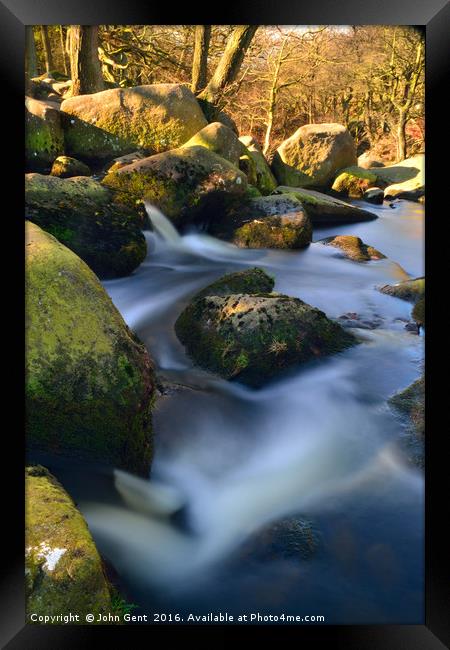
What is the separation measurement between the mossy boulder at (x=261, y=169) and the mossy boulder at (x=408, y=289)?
1.37 metres

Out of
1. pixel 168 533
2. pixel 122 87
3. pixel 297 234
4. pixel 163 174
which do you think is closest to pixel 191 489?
pixel 168 533

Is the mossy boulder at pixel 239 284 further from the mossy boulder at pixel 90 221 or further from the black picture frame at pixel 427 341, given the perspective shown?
the black picture frame at pixel 427 341

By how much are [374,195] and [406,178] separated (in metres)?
1.36

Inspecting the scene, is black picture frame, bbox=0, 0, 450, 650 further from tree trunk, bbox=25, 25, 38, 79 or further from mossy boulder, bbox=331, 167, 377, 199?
mossy boulder, bbox=331, 167, 377, 199

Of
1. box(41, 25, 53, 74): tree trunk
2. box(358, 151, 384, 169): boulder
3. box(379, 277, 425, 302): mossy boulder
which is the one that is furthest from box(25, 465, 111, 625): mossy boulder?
box(358, 151, 384, 169): boulder

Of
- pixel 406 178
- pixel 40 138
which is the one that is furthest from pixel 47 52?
pixel 406 178

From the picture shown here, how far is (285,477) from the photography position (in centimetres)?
304

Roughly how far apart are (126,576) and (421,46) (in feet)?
8.98

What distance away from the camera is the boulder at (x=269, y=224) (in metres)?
4.61

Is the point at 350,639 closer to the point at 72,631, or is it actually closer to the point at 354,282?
Result: the point at 72,631

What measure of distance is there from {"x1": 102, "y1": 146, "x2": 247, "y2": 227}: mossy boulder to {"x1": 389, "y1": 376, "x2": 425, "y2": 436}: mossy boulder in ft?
7.69

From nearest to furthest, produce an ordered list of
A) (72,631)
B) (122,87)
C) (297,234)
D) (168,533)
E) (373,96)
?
(72,631) < (168,533) < (373,96) < (297,234) < (122,87)

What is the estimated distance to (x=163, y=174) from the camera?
4988 millimetres

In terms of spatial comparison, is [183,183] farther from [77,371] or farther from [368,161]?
[77,371]
